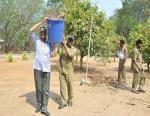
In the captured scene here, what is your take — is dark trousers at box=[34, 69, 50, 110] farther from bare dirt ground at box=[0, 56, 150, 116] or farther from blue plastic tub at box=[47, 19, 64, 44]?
blue plastic tub at box=[47, 19, 64, 44]

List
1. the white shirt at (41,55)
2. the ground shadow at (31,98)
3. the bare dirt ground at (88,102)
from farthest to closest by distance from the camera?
the ground shadow at (31,98)
the bare dirt ground at (88,102)
the white shirt at (41,55)

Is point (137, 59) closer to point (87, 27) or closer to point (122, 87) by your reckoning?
point (122, 87)

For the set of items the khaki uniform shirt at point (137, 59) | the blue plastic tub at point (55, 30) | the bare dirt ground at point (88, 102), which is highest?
the blue plastic tub at point (55, 30)

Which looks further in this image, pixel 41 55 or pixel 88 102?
pixel 88 102

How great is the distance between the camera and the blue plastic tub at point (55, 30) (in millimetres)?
8555

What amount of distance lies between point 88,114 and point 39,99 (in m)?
1.25

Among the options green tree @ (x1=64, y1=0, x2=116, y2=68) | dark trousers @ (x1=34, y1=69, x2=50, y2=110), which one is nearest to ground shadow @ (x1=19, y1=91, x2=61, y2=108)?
dark trousers @ (x1=34, y1=69, x2=50, y2=110)

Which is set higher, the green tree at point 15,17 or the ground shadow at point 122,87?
the green tree at point 15,17

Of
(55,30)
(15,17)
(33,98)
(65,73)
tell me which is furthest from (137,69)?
(15,17)

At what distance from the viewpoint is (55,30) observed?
28.3ft

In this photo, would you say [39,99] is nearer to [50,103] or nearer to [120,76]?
[50,103]

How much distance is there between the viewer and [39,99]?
8.74 meters

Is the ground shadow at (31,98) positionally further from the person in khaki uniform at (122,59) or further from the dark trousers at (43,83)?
the person in khaki uniform at (122,59)

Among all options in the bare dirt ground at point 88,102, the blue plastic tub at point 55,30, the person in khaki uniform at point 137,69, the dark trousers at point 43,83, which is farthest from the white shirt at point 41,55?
the person in khaki uniform at point 137,69
